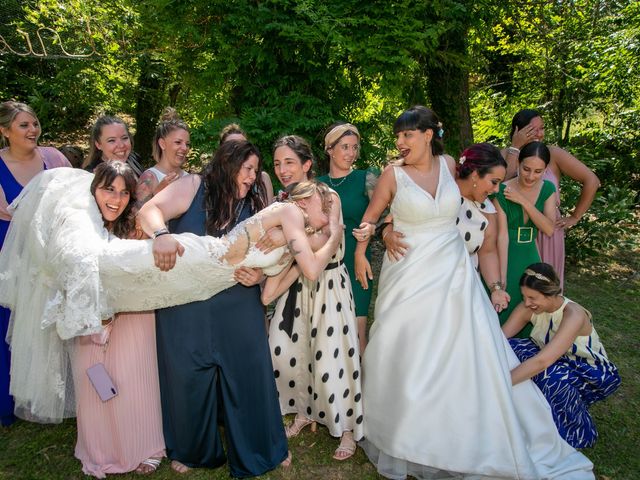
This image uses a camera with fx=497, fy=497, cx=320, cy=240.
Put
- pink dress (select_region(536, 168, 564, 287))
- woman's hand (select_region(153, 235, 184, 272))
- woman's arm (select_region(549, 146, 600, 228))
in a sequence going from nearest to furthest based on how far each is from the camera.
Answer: woman's hand (select_region(153, 235, 184, 272)) → pink dress (select_region(536, 168, 564, 287)) → woman's arm (select_region(549, 146, 600, 228))

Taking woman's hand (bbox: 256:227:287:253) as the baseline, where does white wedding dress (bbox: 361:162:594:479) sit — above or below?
below

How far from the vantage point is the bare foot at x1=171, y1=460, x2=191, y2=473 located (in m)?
3.28

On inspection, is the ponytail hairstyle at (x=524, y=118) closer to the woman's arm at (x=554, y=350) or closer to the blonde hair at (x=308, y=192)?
the woman's arm at (x=554, y=350)

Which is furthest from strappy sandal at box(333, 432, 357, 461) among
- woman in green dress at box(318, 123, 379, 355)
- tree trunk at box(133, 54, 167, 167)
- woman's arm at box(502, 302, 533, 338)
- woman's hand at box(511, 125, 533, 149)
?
tree trunk at box(133, 54, 167, 167)

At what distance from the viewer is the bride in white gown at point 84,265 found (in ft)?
9.17

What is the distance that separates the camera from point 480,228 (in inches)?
147

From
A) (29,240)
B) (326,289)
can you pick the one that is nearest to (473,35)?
(326,289)

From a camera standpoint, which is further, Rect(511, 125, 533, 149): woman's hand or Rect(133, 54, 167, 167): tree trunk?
Rect(133, 54, 167, 167): tree trunk

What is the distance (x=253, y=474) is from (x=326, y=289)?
1.28m

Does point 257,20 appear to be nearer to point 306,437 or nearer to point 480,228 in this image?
point 480,228

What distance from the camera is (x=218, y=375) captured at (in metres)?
3.15

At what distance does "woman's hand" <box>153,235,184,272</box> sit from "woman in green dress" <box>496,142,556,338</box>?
8.41 feet

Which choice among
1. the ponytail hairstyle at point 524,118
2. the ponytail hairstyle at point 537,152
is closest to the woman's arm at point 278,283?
the ponytail hairstyle at point 537,152

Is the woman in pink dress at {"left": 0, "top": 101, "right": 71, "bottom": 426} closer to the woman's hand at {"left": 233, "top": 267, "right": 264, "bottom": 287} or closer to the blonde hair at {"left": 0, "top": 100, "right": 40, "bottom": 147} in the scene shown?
the blonde hair at {"left": 0, "top": 100, "right": 40, "bottom": 147}
